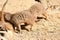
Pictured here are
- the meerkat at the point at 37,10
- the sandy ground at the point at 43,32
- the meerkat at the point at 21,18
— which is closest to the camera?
the sandy ground at the point at 43,32

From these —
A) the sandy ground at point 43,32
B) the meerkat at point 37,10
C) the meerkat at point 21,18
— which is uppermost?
the meerkat at point 37,10

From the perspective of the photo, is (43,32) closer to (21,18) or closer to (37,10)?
(21,18)

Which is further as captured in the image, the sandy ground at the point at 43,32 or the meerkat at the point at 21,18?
the meerkat at the point at 21,18

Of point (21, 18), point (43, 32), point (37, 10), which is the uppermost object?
point (37, 10)

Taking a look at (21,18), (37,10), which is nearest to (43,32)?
(21,18)

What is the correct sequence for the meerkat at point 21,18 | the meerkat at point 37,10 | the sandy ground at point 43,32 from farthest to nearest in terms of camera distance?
the meerkat at point 37,10 → the meerkat at point 21,18 → the sandy ground at point 43,32

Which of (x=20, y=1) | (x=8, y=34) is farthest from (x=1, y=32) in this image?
(x=20, y=1)

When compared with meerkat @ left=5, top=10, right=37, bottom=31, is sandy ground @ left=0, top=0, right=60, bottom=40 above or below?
below

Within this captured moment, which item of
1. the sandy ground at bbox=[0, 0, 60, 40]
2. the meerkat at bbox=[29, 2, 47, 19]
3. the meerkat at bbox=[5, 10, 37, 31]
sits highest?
the meerkat at bbox=[29, 2, 47, 19]

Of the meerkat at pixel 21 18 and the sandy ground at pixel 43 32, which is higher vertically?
the meerkat at pixel 21 18

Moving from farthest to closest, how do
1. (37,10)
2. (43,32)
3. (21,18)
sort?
(37,10) → (21,18) → (43,32)

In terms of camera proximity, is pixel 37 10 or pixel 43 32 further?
pixel 37 10

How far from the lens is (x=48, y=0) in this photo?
9.33 meters

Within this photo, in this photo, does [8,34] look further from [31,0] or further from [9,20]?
[31,0]
